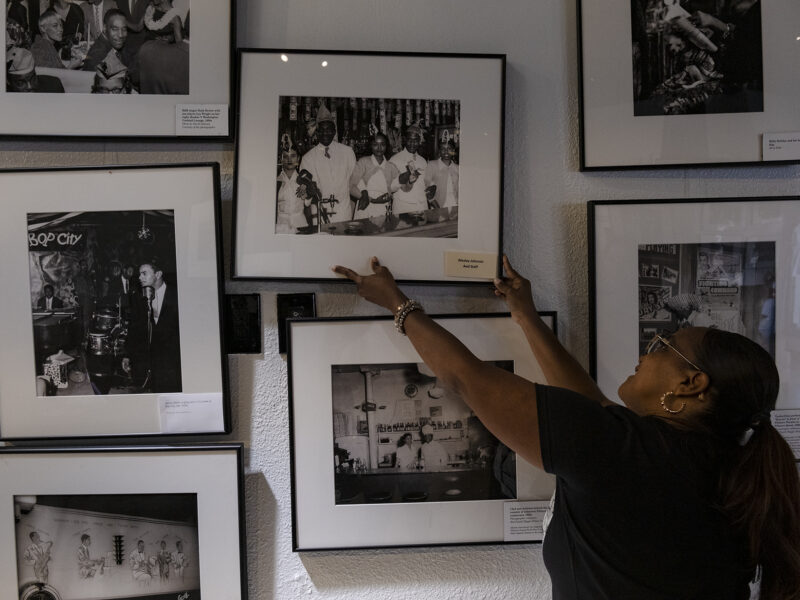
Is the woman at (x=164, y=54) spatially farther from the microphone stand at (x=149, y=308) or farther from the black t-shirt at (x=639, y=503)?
the black t-shirt at (x=639, y=503)

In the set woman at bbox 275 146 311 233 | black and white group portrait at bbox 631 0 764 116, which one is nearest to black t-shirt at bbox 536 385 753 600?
woman at bbox 275 146 311 233

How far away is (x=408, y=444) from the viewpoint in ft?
3.86

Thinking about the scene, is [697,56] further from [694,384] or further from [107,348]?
[107,348]

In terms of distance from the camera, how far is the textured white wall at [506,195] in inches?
46.6

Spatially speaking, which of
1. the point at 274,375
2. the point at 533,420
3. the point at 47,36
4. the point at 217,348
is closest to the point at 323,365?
the point at 274,375

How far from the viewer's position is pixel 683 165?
1.19 meters

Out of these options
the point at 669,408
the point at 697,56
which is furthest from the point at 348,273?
the point at 697,56

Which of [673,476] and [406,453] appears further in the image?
[406,453]

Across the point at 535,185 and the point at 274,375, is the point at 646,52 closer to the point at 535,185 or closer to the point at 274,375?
the point at 535,185

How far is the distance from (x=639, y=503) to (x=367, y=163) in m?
0.79

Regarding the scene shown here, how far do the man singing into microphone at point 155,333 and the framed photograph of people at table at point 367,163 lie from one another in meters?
0.15

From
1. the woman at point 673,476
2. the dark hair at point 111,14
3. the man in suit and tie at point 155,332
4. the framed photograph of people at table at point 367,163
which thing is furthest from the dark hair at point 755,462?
the dark hair at point 111,14

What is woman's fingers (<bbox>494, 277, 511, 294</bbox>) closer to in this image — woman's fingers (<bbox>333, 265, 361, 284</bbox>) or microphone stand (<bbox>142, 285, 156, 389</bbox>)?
woman's fingers (<bbox>333, 265, 361, 284</bbox>)

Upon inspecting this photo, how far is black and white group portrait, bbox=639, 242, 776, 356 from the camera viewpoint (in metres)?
1.19
